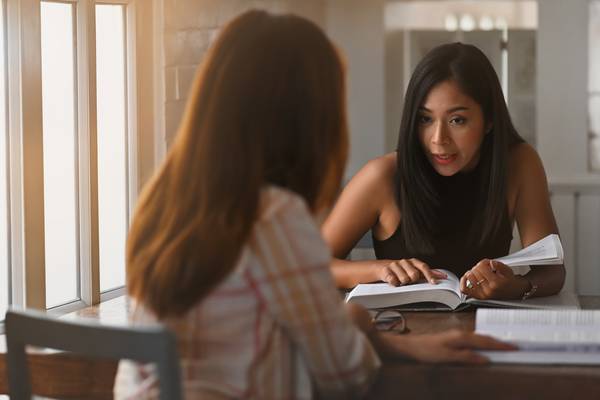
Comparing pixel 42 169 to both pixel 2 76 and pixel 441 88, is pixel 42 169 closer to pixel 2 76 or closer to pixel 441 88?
pixel 2 76

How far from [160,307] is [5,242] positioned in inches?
45.9

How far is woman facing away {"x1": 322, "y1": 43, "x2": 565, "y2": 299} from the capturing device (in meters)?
2.38

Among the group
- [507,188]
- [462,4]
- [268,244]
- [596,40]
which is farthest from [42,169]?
[462,4]

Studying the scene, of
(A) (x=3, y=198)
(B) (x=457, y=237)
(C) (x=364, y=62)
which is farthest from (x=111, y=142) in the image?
(C) (x=364, y=62)

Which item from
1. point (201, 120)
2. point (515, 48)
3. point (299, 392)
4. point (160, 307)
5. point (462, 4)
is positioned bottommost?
point (299, 392)

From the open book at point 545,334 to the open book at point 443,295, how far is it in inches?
9.9

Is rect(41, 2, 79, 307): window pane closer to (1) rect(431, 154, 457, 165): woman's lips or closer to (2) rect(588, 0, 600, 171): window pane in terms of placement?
(1) rect(431, 154, 457, 165): woman's lips

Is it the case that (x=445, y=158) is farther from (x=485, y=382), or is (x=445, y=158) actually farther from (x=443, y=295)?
(x=485, y=382)

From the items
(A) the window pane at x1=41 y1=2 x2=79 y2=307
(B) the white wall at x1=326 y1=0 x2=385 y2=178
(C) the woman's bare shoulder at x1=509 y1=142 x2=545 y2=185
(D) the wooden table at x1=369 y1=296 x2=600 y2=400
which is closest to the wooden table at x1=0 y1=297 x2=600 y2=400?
(D) the wooden table at x1=369 y1=296 x2=600 y2=400

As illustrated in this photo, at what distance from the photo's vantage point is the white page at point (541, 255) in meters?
1.90

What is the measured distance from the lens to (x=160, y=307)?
124 centimetres

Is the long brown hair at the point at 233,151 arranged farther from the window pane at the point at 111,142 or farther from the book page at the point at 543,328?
the window pane at the point at 111,142

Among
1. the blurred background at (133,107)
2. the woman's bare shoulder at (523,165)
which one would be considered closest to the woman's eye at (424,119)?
the woman's bare shoulder at (523,165)

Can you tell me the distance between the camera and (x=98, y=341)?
3.90 ft
